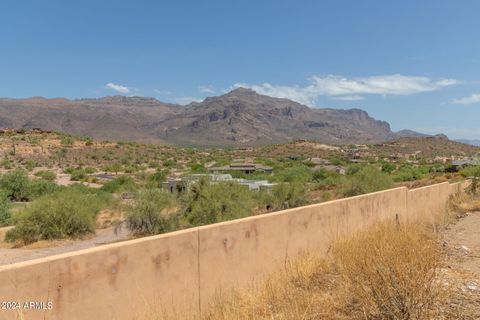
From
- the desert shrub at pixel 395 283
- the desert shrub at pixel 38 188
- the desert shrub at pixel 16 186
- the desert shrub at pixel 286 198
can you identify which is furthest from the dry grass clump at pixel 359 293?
the desert shrub at pixel 16 186

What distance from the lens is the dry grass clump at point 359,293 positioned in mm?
5594

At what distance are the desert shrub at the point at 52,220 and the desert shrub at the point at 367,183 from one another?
18624mm

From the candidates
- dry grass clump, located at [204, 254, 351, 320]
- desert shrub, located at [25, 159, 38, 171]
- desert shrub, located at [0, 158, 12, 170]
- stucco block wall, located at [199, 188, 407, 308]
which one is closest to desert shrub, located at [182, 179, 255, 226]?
stucco block wall, located at [199, 188, 407, 308]

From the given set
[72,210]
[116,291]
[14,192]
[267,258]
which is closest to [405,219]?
[267,258]

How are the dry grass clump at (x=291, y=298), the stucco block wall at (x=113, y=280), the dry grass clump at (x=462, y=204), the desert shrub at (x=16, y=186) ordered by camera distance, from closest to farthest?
the stucco block wall at (x=113, y=280) < the dry grass clump at (x=291, y=298) < the dry grass clump at (x=462, y=204) < the desert shrub at (x=16, y=186)

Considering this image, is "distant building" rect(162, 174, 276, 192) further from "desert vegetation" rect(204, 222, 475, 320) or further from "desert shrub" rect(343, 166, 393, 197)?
"desert vegetation" rect(204, 222, 475, 320)

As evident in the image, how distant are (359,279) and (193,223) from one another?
1732 cm

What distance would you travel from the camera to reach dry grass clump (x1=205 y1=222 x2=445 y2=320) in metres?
5.59

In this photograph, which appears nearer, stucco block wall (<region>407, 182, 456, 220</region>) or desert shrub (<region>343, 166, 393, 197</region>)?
stucco block wall (<region>407, 182, 456, 220</region>)

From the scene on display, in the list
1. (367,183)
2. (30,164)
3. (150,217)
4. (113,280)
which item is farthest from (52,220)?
(30,164)

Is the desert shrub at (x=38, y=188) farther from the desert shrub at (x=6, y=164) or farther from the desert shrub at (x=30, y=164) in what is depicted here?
the desert shrub at (x=6, y=164)

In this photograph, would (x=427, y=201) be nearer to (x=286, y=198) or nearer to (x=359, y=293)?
(x=286, y=198)

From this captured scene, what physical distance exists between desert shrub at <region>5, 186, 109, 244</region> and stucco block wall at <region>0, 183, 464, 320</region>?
19.0 metres

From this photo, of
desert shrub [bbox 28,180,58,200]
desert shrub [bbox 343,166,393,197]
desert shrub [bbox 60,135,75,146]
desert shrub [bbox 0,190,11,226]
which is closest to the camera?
desert shrub [bbox 0,190,11,226]
